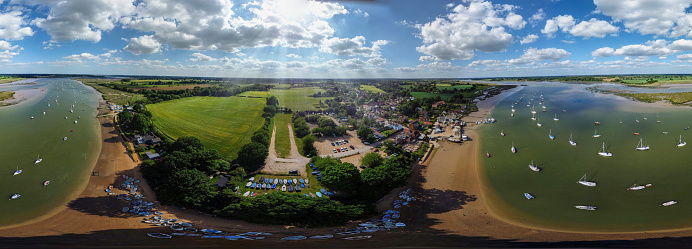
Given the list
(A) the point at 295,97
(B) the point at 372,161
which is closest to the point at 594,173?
(B) the point at 372,161

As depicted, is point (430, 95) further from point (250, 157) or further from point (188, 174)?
point (188, 174)

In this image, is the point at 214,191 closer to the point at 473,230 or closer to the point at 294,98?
the point at 473,230

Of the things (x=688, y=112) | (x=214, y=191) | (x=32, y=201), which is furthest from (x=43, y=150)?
(x=688, y=112)

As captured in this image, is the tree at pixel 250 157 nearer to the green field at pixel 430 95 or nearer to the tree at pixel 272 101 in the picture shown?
the tree at pixel 272 101

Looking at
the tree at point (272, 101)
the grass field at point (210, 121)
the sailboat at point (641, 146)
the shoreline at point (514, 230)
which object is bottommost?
the shoreline at point (514, 230)

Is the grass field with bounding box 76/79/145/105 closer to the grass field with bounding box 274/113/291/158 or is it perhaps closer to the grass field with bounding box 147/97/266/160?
the grass field with bounding box 147/97/266/160

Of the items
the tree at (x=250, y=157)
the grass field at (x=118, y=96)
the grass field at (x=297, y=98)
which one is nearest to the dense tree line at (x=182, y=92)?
the grass field at (x=118, y=96)

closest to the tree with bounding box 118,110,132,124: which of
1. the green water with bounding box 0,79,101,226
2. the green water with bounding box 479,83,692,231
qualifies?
the green water with bounding box 0,79,101,226
